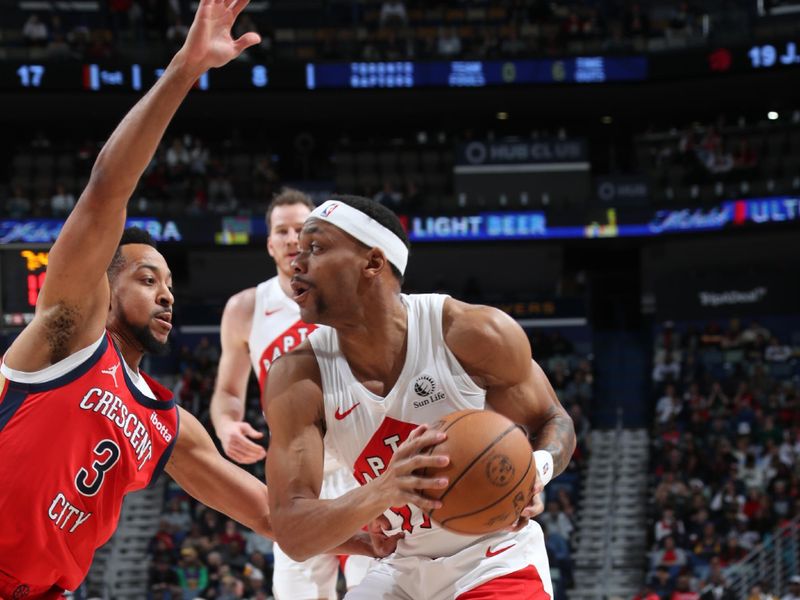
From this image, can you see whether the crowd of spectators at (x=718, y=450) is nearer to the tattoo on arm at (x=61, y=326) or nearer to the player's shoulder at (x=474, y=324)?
the player's shoulder at (x=474, y=324)

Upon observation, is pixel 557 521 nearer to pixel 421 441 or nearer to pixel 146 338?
pixel 146 338

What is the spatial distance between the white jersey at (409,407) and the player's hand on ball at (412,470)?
62 centimetres

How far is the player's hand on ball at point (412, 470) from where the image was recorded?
137 inches

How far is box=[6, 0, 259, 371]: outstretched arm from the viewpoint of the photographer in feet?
11.0

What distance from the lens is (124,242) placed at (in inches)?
166

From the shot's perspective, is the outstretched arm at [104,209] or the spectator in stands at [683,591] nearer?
the outstretched arm at [104,209]

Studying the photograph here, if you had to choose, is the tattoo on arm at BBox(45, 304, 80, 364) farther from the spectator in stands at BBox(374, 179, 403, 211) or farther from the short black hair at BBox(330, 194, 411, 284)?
the spectator in stands at BBox(374, 179, 403, 211)

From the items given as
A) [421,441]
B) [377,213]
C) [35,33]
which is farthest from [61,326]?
[35,33]

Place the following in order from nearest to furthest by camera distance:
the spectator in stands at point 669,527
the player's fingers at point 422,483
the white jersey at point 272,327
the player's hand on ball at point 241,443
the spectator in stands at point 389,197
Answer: the player's fingers at point 422,483 → the player's hand on ball at point 241,443 → the white jersey at point 272,327 → the spectator in stands at point 669,527 → the spectator in stands at point 389,197

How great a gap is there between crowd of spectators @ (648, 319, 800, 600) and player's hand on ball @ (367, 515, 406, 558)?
9915 mm

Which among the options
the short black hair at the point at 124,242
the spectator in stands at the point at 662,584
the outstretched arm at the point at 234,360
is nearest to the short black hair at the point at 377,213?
the short black hair at the point at 124,242

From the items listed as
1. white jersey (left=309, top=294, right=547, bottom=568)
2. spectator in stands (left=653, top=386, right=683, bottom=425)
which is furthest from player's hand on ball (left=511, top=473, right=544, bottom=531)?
spectator in stands (left=653, top=386, right=683, bottom=425)

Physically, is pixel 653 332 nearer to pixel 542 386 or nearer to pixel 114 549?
pixel 114 549

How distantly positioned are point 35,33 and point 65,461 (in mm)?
21139
